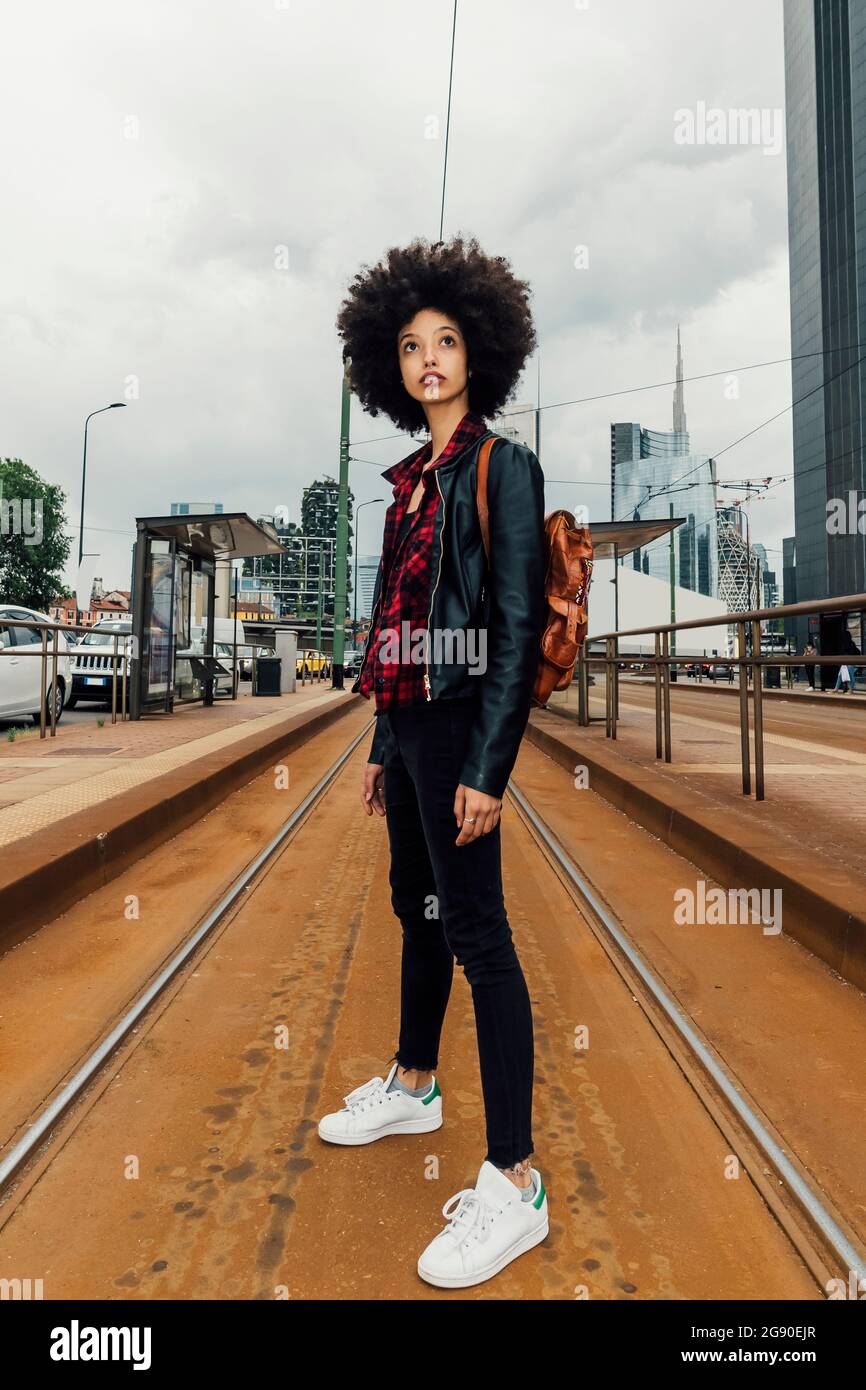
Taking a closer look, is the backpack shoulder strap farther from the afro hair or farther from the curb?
the curb

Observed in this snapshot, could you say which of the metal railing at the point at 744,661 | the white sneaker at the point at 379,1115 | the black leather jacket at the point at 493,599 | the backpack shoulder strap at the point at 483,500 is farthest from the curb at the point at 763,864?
the backpack shoulder strap at the point at 483,500

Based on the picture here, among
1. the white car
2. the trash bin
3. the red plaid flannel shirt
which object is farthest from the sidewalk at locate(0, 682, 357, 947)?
the trash bin

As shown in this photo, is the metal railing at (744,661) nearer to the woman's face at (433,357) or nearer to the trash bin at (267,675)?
the woman's face at (433,357)

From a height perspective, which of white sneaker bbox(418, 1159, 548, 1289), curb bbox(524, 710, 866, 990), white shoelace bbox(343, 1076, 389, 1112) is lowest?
white sneaker bbox(418, 1159, 548, 1289)

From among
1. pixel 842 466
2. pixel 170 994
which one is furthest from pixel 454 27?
pixel 842 466

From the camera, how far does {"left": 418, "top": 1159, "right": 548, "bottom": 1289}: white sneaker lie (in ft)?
4.65

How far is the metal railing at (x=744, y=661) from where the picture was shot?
381 centimetres

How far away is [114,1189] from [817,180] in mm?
88432

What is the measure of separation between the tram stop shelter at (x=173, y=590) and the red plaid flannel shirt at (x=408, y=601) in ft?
31.6

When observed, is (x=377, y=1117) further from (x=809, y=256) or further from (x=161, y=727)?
(x=809, y=256)

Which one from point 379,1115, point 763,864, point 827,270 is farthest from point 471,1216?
point 827,270

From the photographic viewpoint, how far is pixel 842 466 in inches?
2488

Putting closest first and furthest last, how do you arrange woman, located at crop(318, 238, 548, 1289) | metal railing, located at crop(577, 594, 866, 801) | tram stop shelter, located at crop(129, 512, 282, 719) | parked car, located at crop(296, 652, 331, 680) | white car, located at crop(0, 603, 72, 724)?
woman, located at crop(318, 238, 548, 1289) → metal railing, located at crop(577, 594, 866, 801) → white car, located at crop(0, 603, 72, 724) → tram stop shelter, located at crop(129, 512, 282, 719) → parked car, located at crop(296, 652, 331, 680)

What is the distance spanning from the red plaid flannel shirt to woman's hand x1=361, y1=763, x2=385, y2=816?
0.70 feet
